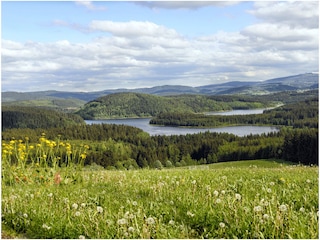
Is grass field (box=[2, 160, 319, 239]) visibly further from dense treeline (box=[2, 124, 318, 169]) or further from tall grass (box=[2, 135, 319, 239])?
dense treeline (box=[2, 124, 318, 169])

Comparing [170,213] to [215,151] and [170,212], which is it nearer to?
[170,212]

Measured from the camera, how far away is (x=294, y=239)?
4957 millimetres

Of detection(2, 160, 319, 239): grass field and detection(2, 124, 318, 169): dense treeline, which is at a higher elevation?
detection(2, 160, 319, 239): grass field

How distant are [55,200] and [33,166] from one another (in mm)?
5268

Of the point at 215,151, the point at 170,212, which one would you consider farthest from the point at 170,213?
the point at 215,151

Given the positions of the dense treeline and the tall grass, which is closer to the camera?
the tall grass

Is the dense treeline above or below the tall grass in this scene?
below

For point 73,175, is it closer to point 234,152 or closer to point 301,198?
point 301,198

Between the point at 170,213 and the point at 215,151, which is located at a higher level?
the point at 170,213

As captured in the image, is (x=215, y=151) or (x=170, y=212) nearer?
(x=170, y=212)

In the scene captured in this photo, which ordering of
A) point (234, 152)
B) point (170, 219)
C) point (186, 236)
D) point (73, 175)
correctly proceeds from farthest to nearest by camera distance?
point (234, 152) → point (73, 175) → point (170, 219) → point (186, 236)

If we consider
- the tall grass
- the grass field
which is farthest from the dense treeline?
the grass field

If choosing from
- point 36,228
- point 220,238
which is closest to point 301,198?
point 220,238

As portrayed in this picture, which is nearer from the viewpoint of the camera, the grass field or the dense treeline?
the grass field
